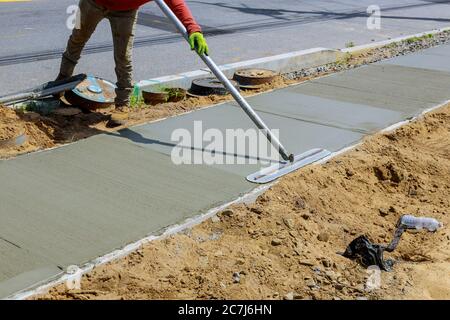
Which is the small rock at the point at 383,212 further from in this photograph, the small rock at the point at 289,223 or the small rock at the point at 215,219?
the small rock at the point at 215,219

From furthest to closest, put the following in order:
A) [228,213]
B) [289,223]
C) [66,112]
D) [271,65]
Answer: [271,65], [66,112], [228,213], [289,223]

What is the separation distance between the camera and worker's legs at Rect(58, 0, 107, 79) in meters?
6.40

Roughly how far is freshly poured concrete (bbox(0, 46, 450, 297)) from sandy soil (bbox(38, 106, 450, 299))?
24 centimetres

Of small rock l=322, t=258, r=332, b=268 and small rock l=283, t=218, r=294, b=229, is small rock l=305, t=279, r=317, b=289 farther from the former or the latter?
small rock l=283, t=218, r=294, b=229

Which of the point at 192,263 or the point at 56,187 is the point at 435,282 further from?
the point at 56,187

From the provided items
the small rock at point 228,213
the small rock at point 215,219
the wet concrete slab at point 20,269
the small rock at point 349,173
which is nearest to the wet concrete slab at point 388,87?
the small rock at point 349,173

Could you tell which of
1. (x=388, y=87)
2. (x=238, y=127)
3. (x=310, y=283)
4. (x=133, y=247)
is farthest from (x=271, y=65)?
(x=310, y=283)

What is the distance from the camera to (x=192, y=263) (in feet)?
13.3

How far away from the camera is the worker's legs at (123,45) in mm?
6473

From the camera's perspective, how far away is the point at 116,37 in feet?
21.5

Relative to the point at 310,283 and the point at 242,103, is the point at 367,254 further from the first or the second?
the point at 242,103

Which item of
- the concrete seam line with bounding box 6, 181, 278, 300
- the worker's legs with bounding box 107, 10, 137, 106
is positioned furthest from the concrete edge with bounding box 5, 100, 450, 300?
the worker's legs with bounding box 107, 10, 137, 106

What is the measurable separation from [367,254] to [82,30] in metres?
3.81
